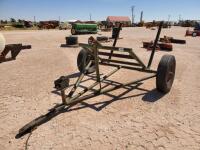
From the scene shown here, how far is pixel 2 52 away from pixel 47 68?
10.4 feet

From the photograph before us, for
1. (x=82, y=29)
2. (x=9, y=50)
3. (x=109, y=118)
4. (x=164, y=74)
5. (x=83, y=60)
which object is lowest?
(x=109, y=118)

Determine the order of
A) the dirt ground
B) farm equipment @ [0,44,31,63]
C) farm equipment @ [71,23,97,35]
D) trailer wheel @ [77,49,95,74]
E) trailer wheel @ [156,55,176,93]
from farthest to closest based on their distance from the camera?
farm equipment @ [71,23,97,35], trailer wheel @ [77,49,95,74], trailer wheel @ [156,55,176,93], farm equipment @ [0,44,31,63], the dirt ground

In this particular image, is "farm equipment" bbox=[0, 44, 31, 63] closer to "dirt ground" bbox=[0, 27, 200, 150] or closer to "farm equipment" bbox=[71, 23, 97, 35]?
"dirt ground" bbox=[0, 27, 200, 150]

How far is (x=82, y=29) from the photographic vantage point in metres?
26.2

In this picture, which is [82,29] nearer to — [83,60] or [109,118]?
[83,60]

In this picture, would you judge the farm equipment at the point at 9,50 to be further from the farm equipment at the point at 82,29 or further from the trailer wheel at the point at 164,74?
the farm equipment at the point at 82,29

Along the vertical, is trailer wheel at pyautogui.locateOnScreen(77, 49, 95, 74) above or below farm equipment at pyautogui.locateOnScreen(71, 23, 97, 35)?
below

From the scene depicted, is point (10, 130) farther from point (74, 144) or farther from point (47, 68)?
point (47, 68)

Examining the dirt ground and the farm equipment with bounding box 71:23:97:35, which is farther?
the farm equipment with bounding box 71:23:97:35

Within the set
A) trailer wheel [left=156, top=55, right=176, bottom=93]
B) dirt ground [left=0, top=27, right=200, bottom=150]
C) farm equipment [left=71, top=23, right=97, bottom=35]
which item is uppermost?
farm equipment [left=71, top=23, right=97, bottom=35]

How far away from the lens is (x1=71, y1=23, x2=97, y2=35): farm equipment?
1010 inches

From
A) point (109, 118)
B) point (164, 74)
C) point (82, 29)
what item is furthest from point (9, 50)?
point (82, 29)

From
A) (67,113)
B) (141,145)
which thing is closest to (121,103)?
(67,113)

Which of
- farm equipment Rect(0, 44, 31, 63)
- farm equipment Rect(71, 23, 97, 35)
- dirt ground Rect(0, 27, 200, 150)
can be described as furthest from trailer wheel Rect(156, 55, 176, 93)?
farm equipment Rect(71, 23, 97, 35)
